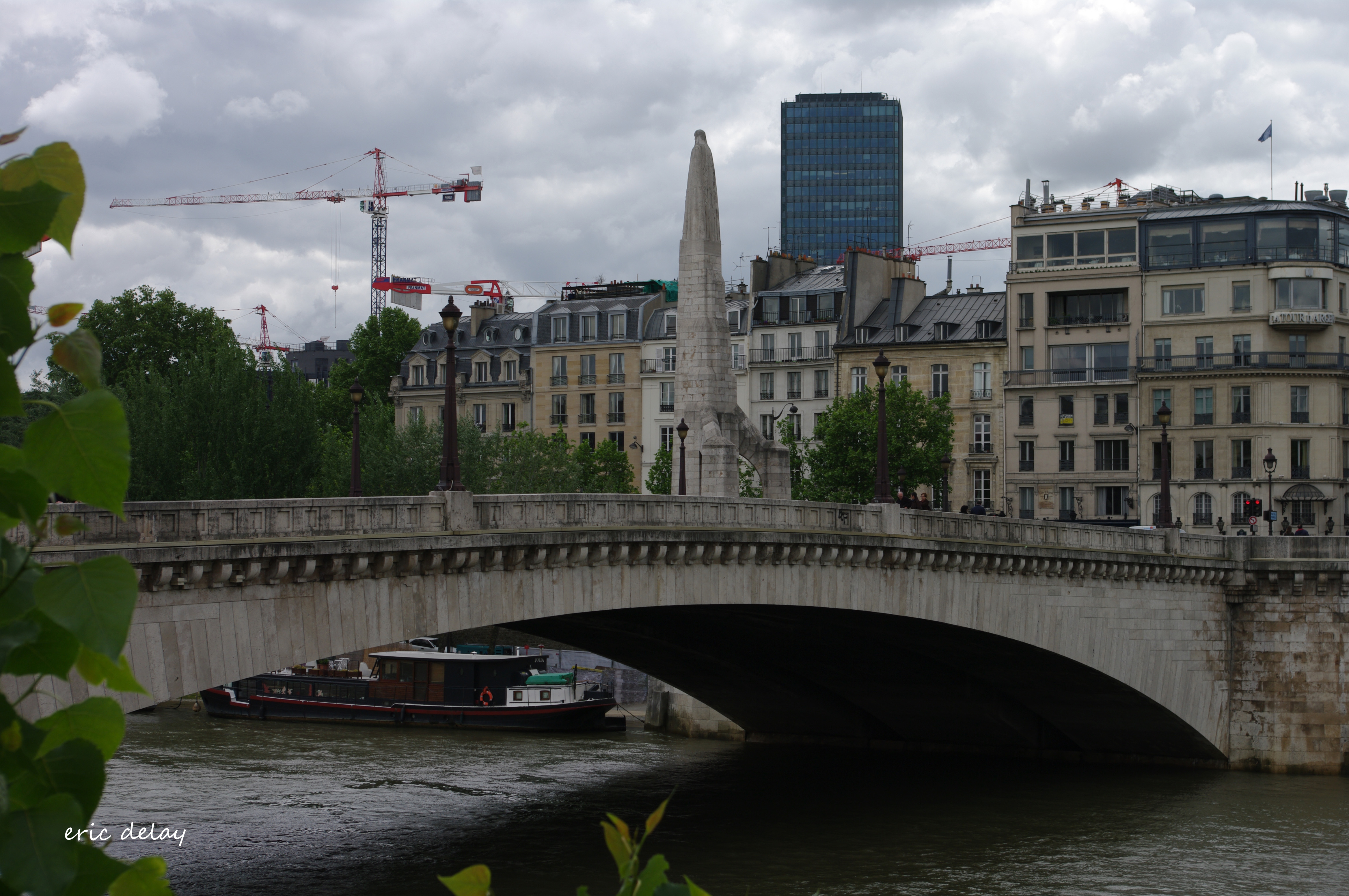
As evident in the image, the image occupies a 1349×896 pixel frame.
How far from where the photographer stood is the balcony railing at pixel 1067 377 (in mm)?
66812

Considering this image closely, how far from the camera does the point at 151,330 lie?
7444 cm

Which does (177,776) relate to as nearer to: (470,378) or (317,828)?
(317,828)

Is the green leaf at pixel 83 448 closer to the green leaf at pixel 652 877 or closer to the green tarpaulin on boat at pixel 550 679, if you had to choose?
the green leaf at pixel 652 877

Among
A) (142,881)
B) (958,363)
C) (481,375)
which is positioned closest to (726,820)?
(142,881)

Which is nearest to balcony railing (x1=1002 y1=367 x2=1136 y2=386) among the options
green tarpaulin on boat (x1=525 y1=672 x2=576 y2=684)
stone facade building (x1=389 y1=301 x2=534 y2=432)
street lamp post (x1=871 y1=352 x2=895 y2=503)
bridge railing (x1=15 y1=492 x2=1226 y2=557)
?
Answer: green tarpaulin on boat (x1=525 y1=672 x2=576 y2=684)

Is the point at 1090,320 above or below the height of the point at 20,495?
above

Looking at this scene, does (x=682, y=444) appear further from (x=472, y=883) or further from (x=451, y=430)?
(x=472, y=883)

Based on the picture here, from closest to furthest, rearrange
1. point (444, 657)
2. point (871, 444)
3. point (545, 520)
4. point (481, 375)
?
point (545, 520) → point (444, 657) → point (871, 444) → point (481, 375)

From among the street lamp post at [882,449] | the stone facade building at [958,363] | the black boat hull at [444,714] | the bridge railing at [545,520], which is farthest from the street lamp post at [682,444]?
the stone facade building at [958,363]

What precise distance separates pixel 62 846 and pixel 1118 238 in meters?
67.3

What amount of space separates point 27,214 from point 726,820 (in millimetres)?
33456

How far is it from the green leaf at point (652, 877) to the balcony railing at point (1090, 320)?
66.1m

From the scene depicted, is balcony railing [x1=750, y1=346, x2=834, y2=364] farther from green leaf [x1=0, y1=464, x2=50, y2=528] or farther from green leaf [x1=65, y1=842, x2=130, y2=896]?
green leaf [x1=0, y1=464, x2=50, y2=528]

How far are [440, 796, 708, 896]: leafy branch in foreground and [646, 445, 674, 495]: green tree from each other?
Answer: 224ft
